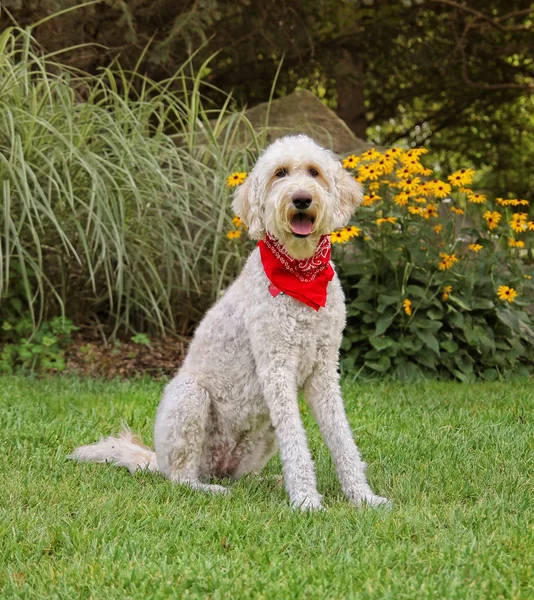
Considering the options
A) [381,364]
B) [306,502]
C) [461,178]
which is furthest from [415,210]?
[306,502]

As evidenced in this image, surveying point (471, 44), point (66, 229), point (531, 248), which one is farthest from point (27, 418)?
point (471, 44)

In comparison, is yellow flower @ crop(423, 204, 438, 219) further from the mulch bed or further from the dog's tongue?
the dog's tongue

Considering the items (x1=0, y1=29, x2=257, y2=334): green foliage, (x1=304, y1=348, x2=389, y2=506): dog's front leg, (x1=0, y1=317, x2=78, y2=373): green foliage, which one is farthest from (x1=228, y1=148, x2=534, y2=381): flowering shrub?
(x1=304, y1=348, x2=389, y2=506): dog's front leg

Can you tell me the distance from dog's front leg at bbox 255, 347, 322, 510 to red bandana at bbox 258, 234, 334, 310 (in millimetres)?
258

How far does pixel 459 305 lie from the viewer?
6043 millimetres

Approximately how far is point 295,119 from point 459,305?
10.1 feet

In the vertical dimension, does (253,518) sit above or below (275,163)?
below

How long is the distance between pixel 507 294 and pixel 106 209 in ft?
9.23

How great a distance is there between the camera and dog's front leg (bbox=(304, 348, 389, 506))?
3467mm

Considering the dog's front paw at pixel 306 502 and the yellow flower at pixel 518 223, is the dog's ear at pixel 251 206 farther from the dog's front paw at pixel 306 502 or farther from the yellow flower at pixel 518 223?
the yellow flower at pixel 518 223

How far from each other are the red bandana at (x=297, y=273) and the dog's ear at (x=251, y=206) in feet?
0.21

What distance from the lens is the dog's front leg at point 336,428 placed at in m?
3.47

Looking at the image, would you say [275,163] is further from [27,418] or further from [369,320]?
[369,320]

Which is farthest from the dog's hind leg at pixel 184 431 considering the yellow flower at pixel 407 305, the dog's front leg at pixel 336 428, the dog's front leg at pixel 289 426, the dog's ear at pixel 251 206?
the yellow flower at pixel 407 305
